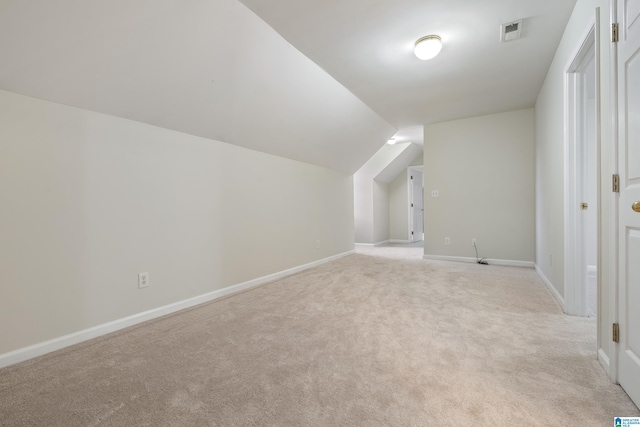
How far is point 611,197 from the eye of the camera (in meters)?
1.45

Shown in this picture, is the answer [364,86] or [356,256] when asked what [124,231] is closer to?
→ [364,86]

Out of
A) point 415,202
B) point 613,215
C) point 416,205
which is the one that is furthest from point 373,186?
point 613,215

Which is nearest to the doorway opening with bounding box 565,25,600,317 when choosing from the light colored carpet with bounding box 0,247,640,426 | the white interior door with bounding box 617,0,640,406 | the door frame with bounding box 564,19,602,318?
the door frame with bounding box 564,19,602,318

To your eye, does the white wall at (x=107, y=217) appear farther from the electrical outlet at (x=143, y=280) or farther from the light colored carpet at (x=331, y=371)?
the light colored carpet at (x=331, y=371)

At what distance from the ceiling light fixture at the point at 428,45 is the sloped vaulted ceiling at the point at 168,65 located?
104cm

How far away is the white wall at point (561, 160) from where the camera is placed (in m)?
1.51

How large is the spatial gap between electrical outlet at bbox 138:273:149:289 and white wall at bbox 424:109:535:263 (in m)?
4.40

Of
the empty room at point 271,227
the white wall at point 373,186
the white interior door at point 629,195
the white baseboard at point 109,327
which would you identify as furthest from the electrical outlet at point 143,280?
the white wall at point 373,186

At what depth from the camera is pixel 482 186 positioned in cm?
478

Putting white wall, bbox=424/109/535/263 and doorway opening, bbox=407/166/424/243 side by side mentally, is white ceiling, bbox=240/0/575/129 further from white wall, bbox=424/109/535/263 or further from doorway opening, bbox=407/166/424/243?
doorway opening, bbox=407/166/424/243

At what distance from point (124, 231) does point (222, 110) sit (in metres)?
1.35

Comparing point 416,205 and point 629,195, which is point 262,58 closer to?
point 629,195

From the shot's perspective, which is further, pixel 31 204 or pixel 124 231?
pixel 124 231

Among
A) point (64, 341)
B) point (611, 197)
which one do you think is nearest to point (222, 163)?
point (64, 341)
